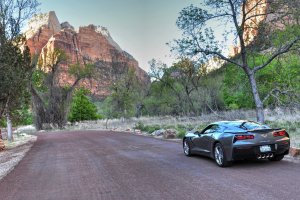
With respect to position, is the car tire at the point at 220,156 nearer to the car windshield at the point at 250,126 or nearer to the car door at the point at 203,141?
the car door at the point at 203,141

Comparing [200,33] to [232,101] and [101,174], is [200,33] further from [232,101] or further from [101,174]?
[232,101]

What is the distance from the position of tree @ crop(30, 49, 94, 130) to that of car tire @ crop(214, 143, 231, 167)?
172 ft

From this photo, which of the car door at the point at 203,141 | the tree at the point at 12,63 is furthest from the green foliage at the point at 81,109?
the car door at the point at 203,141

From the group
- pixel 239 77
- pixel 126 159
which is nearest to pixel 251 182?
pixel 126 159

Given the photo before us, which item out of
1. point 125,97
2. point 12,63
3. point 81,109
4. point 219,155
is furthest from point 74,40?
point 219,155

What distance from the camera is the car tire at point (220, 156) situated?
34.9 ft

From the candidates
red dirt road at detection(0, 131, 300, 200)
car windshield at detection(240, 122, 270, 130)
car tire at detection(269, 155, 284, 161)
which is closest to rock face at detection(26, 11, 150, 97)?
red dirt road at detection(0, 131, 300, 200)

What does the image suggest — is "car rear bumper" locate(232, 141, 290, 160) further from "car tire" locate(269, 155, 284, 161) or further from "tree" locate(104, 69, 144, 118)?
"tree" locate(104, 69, 144, 118)

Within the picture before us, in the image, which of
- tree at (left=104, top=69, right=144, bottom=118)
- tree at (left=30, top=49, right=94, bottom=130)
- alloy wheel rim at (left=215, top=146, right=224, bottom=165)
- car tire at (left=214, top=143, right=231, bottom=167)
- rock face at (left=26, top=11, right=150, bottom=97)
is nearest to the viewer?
car tire at (left=214, top=143, right=231, bottom=167)

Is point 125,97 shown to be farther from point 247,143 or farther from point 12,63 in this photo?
point 247,143

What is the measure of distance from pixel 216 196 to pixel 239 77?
59.0 feet

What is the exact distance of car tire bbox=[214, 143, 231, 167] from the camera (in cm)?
1063

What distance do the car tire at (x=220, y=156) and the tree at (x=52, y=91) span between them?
52563 mm

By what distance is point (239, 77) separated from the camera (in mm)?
24219
